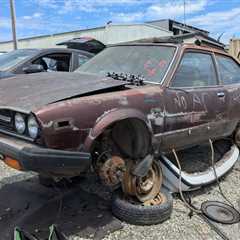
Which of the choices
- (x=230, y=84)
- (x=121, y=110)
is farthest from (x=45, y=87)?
(x=230, y=84)

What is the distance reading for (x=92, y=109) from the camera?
3.54m

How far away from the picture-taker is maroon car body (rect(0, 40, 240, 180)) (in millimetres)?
3332

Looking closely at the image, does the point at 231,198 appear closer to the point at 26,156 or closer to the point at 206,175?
the point at 206,175

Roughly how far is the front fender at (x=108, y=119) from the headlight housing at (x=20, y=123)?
533 millimetres

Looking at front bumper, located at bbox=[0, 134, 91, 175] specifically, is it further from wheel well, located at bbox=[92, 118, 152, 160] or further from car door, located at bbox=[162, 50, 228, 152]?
car door, located at bbox=[162, 50, 228, 152]

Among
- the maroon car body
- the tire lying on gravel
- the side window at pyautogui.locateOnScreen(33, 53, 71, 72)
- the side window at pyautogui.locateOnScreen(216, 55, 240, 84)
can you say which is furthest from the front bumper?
the side window at pyautogui.locateOnScreen(33, 53, 71, 72)

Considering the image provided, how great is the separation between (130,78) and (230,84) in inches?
75.1

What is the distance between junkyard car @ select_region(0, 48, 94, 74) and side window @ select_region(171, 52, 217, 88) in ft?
9.08

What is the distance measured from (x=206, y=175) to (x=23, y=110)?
2.60 m

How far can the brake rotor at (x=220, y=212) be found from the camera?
4246 millimetres

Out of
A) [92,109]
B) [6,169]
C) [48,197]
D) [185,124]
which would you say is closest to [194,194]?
[185,124]

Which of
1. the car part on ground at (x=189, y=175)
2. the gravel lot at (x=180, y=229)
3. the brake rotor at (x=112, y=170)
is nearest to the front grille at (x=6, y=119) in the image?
the brake rotor at (x=112, y=170)

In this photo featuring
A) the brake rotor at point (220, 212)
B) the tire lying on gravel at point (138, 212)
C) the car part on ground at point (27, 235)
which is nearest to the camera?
the car part on ground at point (27, 235)

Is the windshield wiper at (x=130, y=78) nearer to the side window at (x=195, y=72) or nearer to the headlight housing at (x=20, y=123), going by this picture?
the side window at (x=195, y=72)
